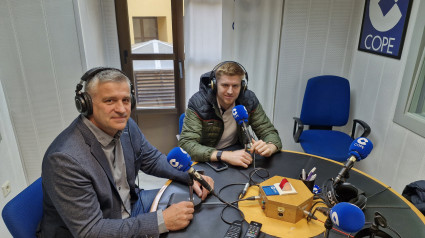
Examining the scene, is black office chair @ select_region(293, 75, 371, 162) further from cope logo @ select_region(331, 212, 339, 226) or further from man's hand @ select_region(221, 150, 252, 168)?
cope logo @ select_region(331, 212, 339, 226)

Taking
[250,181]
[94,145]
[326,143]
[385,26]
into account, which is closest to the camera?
[94,145]

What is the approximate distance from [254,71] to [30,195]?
2.34m

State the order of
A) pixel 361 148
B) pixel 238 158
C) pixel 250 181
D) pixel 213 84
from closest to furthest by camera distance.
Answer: pixel 361 148
pixel 250 181
pixel 238 158
pixel 213 84

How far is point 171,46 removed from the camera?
9.96 ft

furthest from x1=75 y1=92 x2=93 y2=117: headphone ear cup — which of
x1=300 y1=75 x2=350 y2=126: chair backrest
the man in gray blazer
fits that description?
x1=300 y1=75 x2=350 y2=126: chair backrest

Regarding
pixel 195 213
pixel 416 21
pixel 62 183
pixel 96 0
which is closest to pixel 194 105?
pixel 195 213

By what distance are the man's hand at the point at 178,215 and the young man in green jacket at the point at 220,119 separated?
52 cm

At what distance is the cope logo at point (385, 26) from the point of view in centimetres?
220

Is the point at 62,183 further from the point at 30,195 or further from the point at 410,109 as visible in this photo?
the point at 410,109

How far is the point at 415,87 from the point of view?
2102mm

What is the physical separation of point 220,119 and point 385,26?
1676 mm

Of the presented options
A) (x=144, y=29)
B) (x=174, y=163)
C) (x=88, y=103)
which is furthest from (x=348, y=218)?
(x=144, y=29)

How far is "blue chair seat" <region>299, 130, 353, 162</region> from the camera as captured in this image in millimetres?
2320

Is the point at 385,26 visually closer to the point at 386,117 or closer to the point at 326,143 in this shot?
the point at 386,117
